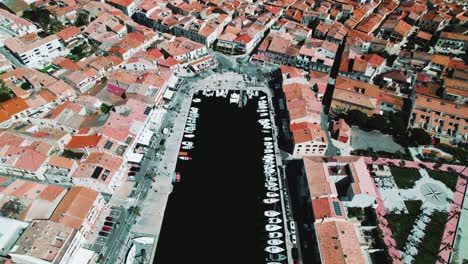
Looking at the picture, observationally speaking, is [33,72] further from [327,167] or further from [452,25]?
[452,25]

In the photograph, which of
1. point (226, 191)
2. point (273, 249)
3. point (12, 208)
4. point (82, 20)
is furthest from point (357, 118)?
point (82, 20)

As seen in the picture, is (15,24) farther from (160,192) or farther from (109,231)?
(109,231)

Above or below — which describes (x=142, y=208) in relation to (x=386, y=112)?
below

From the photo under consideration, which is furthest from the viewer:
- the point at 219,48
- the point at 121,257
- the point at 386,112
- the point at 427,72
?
the point at 219,48

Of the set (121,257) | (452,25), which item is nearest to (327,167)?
(121,257)

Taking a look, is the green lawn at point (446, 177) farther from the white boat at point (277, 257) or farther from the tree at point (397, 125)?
the white boat at point (277, 257)

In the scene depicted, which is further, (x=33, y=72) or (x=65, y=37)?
(x=65, y=37)
